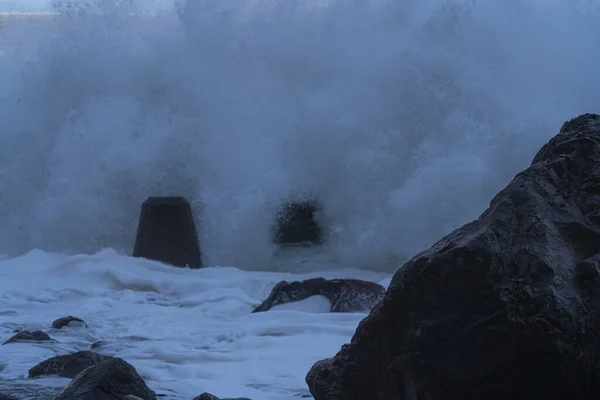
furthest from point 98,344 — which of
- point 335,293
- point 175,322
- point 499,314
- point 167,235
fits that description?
point 167,235

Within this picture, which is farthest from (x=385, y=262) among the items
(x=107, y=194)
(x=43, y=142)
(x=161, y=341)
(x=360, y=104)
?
(x=43, y=142)

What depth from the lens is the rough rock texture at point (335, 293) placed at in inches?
217

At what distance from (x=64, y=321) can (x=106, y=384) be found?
2.14 metres

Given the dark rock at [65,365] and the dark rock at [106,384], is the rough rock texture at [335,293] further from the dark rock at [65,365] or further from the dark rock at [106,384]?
the dark rock at [106,384]

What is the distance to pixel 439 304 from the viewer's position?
→ 2.50m

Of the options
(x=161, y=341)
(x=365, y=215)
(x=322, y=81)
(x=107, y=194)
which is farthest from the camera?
(x=322, y=81)

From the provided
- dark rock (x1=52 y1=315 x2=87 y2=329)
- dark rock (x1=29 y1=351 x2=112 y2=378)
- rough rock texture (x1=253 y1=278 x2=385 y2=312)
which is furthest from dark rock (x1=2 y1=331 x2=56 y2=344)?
rough rock texture (x1=253 y1=278 x2=385 y2=312)

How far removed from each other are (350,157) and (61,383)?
568 cm

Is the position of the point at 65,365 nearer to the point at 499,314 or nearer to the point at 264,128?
the point at 499,314

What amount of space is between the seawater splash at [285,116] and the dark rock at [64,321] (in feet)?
10.8

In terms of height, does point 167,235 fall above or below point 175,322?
above

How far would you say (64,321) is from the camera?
5129mm

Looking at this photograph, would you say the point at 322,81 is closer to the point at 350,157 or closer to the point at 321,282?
the point at 350,157

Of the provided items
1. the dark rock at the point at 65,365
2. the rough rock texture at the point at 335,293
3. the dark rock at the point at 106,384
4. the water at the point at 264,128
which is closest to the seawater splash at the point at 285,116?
the water at the point at 264,128
